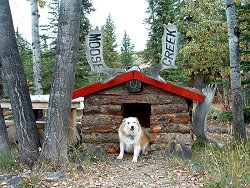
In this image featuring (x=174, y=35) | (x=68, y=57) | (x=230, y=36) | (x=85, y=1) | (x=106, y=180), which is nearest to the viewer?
(x=106, y=180)

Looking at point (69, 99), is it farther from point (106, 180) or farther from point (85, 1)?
point (85, 1)

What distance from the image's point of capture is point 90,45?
736 centimetres

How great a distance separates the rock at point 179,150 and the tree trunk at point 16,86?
2.77 m

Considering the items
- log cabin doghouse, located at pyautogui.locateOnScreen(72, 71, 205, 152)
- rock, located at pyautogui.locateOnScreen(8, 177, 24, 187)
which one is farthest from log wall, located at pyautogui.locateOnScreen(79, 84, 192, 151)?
rock, located at pyautogui.locateOnScreen(8, 177, 24, 187)

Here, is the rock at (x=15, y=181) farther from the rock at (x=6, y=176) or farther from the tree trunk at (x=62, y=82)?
the tree trunk at (x=62, y=82)

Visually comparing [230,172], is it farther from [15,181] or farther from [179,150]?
[15,181]

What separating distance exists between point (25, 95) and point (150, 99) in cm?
300

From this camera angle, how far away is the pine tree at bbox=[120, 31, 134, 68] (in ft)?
107

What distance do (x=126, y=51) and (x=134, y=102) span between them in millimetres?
26236

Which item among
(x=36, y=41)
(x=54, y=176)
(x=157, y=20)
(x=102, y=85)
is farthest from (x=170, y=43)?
(x=157, y=20)

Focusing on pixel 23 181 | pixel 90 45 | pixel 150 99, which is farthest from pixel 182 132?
pixel 23 181

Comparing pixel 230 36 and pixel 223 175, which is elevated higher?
pixel 230 36

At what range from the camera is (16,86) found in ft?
20.9

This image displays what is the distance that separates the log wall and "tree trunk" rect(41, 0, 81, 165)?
220 centimetres
